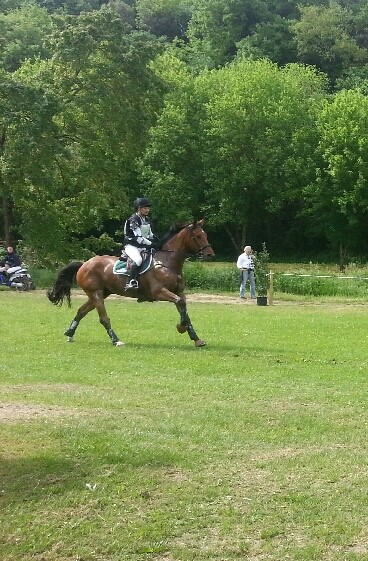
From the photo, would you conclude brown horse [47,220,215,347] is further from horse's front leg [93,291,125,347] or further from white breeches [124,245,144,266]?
white breeches [124,245,144,266]

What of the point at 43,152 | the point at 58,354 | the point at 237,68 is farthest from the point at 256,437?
the point at 237,68

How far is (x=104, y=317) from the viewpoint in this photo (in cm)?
1723

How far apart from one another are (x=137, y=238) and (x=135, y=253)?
355 mm

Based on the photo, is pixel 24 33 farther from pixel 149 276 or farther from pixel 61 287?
pixel 149 276

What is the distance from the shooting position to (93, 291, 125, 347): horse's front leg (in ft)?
54.6

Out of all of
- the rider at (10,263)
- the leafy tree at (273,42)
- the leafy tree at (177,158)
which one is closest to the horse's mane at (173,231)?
the rider at (10,263)

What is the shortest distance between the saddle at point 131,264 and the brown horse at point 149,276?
0.06 m

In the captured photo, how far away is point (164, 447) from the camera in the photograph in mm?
8164

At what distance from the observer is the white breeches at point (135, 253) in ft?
56.0

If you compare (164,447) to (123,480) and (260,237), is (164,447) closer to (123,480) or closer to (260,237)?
(123,480)

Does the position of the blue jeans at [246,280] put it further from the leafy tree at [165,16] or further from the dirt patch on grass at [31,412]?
the leafy tree at [165,16]

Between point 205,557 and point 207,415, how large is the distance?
4093mm

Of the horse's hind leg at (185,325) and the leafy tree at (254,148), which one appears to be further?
the leafy tree at (254,148)

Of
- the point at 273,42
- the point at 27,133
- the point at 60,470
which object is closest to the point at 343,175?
the point at 27,133
